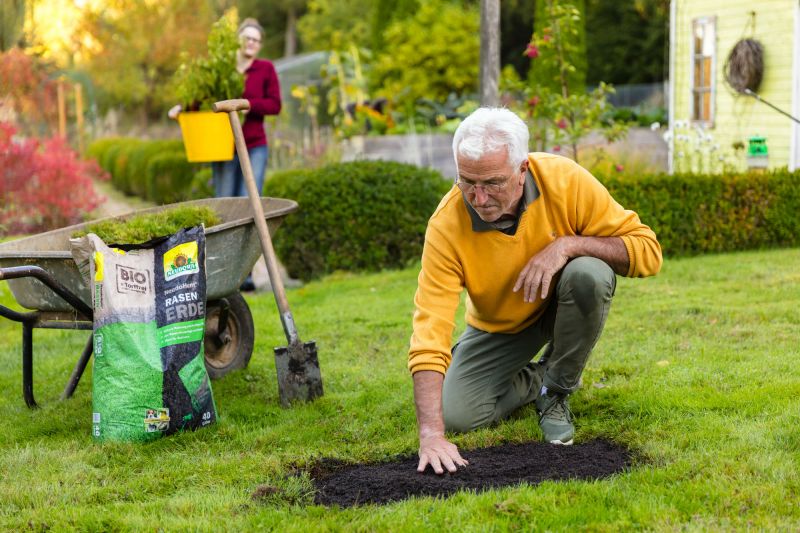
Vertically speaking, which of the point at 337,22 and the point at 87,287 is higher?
the point at 337,22

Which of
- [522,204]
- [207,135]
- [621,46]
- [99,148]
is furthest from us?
[621,46]

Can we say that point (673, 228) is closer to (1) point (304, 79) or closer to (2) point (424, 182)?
(2) point (424, 182)

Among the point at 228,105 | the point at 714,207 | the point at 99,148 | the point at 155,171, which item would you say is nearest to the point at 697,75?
the point at 714,207

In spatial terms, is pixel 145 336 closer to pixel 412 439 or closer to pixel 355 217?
pixel 412 439

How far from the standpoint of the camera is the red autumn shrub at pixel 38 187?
33.1ft

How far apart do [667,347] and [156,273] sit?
2466 mm

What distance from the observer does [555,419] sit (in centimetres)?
354

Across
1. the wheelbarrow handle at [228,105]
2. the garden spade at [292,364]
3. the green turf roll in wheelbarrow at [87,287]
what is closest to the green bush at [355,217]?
the green turf roll in wheelbarrow at [87,287]

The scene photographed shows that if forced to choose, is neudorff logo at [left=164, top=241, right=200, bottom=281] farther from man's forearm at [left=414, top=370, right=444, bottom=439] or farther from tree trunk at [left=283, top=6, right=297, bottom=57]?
tree trunk at [left=283, top=6, right=297, bottom=57]

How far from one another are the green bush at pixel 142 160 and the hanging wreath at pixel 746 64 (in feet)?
26.7

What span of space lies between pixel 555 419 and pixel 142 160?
13.5 metres

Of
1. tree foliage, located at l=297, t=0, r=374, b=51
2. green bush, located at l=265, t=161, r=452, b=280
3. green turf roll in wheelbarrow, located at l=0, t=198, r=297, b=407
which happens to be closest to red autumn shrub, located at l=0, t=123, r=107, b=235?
green bush, located at l=265, t=161, r=452, b=280

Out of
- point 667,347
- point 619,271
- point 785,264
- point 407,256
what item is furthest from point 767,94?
point 619,271

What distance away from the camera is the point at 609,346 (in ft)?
15.9
